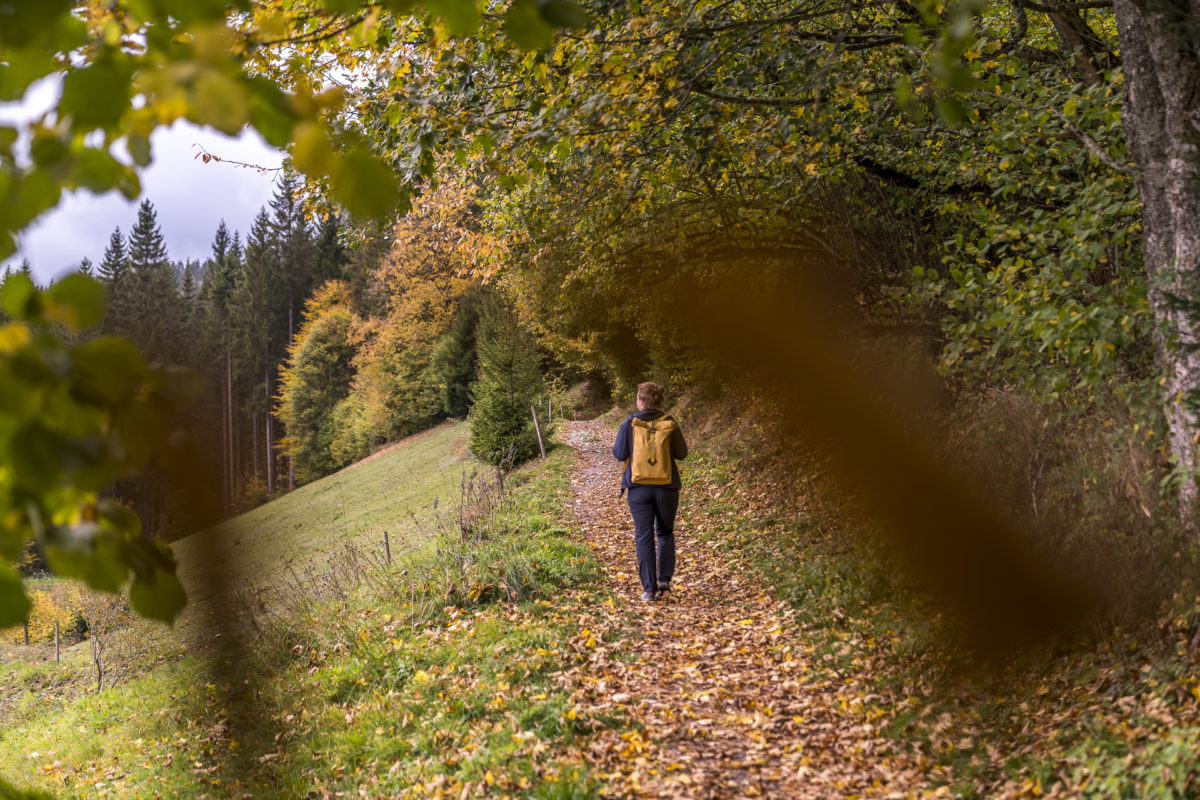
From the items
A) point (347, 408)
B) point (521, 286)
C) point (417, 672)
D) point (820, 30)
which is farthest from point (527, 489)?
point (347, 408)

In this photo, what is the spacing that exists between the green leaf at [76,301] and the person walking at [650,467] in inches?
240

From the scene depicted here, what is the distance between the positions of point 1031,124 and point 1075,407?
6.73ft

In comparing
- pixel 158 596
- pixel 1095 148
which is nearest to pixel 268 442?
pixel 1095 148

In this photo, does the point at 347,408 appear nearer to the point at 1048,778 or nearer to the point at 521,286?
the point at 521,286

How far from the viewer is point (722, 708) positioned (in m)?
5.18

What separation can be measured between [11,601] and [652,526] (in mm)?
6495

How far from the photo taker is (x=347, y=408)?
44094mm

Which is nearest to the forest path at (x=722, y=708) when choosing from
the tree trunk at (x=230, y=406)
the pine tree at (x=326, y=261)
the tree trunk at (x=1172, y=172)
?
the tree trunk at (x=1172, y=172)

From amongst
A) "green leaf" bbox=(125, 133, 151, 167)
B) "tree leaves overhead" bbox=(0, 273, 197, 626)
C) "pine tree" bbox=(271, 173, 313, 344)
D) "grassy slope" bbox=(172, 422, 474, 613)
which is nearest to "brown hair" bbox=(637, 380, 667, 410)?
"tree leaves overhead" bbox=(0, 273, 197, 626)

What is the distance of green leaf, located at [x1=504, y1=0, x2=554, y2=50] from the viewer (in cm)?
130

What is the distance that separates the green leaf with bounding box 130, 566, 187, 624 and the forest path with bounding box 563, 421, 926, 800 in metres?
3.49

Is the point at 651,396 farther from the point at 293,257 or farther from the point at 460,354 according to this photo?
the point at 293,257

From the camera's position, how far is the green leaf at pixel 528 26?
4.25 feet

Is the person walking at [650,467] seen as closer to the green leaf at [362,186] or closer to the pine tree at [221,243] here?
the green leaf at [362,186]
